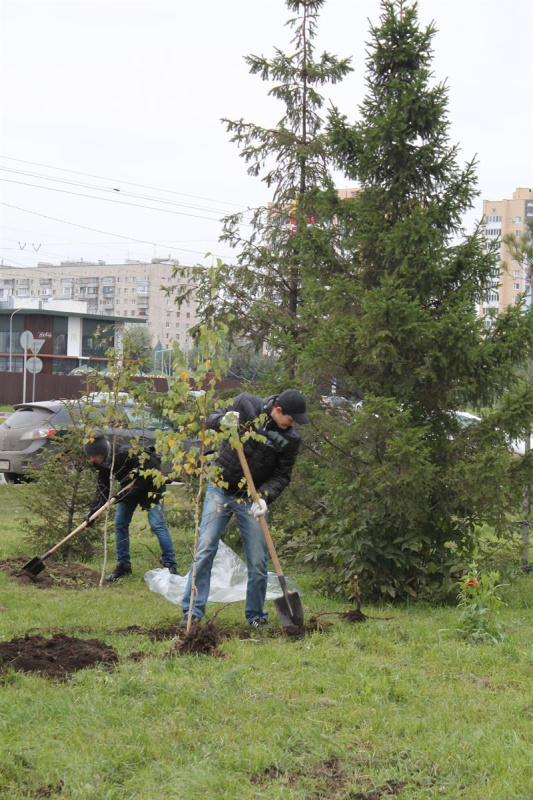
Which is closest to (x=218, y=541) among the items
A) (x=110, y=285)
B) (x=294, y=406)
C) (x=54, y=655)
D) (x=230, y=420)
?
(x=294, y=406)

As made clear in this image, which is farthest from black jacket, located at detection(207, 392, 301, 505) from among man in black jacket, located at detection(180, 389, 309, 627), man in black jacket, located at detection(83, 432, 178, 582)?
man in black jacket, located at detection(83, 432, 178, 582)

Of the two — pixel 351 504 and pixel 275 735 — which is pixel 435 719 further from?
pixel 351 504

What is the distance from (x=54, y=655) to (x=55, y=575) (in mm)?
2971

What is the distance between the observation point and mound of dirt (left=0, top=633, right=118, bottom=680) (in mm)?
4504

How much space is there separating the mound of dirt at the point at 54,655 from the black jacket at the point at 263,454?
141cm

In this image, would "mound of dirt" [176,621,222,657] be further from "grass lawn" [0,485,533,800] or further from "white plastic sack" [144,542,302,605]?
"white plastic sack" [144,542,302,605]

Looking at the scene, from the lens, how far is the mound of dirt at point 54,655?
14.8 ft

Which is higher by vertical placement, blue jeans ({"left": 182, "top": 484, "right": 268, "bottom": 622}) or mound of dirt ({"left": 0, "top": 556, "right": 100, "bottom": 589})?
blue jeans ({"left": 182, "top": 484, "right": 268, "bottom": 622})

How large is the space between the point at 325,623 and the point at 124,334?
3.05 metres

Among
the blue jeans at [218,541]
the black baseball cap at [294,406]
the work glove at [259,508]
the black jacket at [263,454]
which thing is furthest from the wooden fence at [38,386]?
the work glove at [259,508]

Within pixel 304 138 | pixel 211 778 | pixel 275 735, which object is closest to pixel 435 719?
pixel 275 735

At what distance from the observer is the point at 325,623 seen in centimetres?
580

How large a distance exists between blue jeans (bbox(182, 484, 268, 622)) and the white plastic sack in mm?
1065

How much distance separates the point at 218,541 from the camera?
19.0 feet
